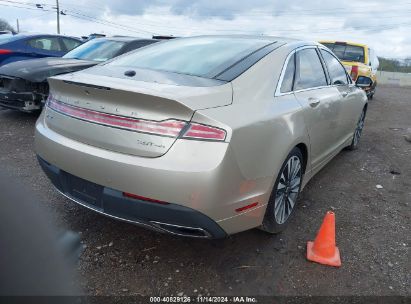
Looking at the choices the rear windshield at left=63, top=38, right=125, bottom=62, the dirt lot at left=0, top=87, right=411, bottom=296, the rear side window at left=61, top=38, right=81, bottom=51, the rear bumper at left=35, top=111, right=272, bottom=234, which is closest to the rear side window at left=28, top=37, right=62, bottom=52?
the rear side window at left=61, top=38, right=81, bottom=51

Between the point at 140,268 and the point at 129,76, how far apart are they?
4.46ft

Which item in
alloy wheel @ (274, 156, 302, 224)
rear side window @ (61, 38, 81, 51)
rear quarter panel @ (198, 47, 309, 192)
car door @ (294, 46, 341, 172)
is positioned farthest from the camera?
rear side window @ (61, 38, 81, 51)

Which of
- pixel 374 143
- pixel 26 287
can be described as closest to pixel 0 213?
pixel 26 287

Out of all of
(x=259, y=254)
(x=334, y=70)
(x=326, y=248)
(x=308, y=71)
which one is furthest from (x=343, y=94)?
(x=259, y=254)

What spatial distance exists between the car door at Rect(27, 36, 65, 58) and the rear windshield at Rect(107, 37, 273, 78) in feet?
20.4

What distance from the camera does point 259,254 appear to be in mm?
2941

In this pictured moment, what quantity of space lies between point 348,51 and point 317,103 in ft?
30.0

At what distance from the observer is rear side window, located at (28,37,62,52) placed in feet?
29.0

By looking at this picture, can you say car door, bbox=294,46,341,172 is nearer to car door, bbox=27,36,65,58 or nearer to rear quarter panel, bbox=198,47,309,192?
rear quarter panel, bbox=198,47,309,192

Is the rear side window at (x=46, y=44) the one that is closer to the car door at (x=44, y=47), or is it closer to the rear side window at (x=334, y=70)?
the car door at (x=44, y=47)

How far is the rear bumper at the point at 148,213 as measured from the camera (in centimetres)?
227

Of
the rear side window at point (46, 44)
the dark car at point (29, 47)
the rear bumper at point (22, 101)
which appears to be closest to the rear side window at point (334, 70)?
the rear bumper at point (22, 101)

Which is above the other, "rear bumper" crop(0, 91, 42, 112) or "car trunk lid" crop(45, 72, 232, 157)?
"car trunk lid" crop(45, 72, 232, 157)

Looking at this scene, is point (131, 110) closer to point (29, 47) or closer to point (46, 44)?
point (29, 47)
